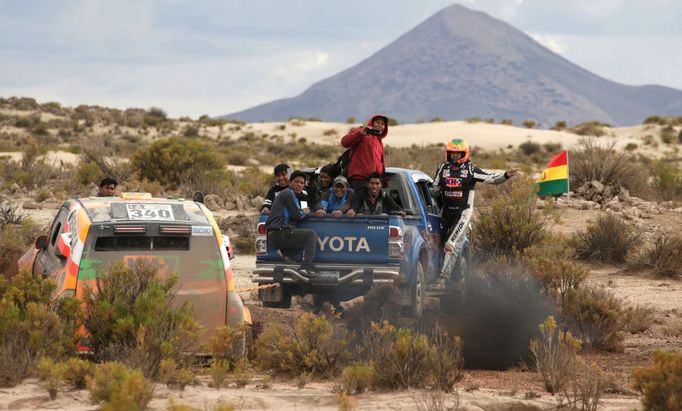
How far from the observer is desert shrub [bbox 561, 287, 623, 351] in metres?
12.9

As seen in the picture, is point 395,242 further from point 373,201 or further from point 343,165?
point 343,165

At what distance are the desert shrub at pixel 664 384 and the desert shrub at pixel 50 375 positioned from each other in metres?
3.93

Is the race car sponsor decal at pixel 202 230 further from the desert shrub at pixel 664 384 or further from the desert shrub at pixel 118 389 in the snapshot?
the desert shrub at pixel 664 384

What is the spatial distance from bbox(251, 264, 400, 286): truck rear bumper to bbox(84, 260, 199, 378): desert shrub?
132 inches

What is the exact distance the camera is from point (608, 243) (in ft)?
70.1

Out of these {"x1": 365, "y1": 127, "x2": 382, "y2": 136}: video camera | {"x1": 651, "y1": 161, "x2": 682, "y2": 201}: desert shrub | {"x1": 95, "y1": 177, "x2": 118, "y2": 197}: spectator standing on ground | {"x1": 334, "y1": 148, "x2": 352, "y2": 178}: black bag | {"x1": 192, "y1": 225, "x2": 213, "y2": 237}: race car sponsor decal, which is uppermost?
{"x1": 365, "y1": 127, "x2": 382, "y2": 136}: video camera

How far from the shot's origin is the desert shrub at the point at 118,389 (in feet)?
23.3

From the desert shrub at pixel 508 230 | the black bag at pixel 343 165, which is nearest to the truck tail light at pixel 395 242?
the black bag at pixel 343 165

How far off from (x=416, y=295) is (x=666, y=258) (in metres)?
7.59

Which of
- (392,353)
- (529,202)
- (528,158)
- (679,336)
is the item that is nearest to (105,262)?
(392,353)

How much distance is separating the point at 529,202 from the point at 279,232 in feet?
26.1

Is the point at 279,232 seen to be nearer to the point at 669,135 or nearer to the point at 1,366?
the point at 1,366

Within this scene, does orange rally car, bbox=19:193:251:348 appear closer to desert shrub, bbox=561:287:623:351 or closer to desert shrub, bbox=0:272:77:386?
desert shrub, bbox=0:272:77:386

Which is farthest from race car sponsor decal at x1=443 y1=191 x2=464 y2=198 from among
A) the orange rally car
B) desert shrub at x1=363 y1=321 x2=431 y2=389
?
desert shrub at x1=363 y1=321 x2=431 y2=389
